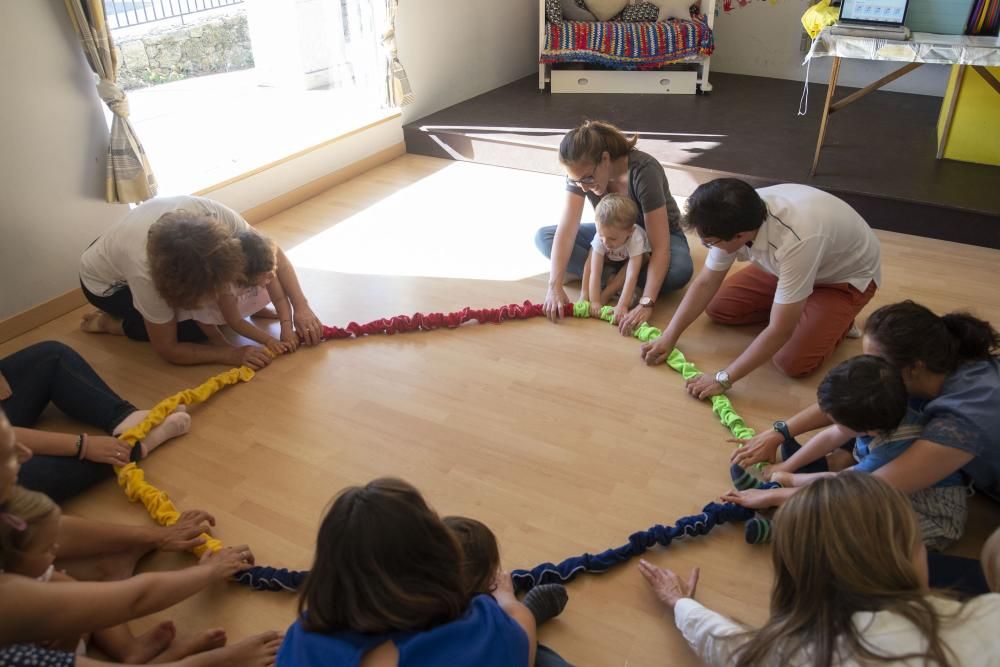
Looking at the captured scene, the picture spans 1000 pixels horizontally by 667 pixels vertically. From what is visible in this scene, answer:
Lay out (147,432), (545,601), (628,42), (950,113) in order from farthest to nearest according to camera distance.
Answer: (628,42)
(950,113)
(147,432)
(545,601)

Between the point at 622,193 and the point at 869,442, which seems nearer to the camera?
the point at 869,442

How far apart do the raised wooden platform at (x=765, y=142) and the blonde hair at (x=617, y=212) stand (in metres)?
1.28

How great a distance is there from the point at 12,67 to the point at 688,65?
407 centimetres

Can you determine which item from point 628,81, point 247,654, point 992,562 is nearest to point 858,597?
point 992,562

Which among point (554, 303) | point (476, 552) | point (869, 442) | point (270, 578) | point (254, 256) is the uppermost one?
point (254, 256)

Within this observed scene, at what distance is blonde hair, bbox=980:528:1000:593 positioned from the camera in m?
1.43

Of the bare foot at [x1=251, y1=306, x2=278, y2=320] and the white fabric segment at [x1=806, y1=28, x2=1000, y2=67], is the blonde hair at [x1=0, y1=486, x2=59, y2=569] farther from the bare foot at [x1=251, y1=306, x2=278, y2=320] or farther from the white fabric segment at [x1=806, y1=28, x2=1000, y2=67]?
the white fabric segment at [x1=806, y1=28, x2=1000, y2=67]

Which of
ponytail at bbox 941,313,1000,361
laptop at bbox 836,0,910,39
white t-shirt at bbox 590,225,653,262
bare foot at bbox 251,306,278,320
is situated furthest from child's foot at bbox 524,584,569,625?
laptop at bbox 836,0,910,39

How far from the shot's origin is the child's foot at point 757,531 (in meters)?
1.78

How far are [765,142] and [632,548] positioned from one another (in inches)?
119

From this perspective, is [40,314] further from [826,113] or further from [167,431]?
[826,113]

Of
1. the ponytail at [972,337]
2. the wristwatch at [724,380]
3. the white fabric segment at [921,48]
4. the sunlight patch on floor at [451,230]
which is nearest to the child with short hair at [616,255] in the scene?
the sunlight patch on floor at [451,230]

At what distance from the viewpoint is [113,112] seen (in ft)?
9.52

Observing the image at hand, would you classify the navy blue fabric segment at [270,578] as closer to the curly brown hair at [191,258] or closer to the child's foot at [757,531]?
the curly brown hair at [191,258]
